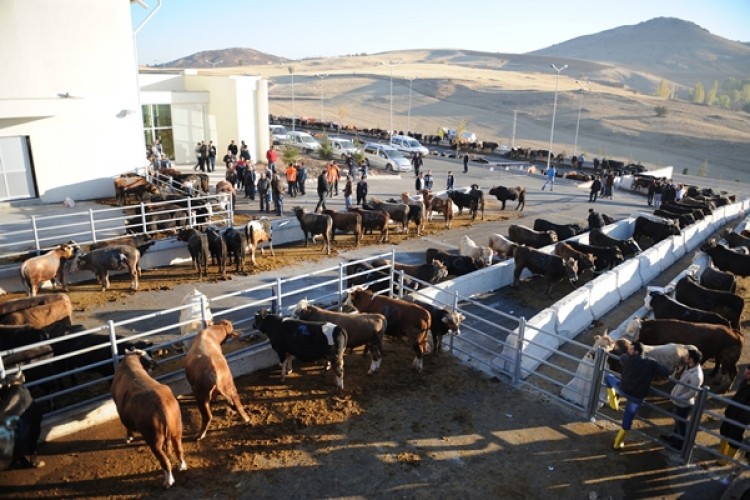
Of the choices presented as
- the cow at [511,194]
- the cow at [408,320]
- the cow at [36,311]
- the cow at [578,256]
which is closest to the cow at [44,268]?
the cow at [36,311]

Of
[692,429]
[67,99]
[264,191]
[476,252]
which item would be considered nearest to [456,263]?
[476,252]

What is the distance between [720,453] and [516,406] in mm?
2823

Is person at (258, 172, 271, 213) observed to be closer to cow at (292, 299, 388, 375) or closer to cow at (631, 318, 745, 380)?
cow at (292, 299, 388, 375)

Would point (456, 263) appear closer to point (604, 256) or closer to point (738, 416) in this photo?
point (604, 256)

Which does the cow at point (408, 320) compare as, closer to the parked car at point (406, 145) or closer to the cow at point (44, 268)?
the cow at point (44, 268)

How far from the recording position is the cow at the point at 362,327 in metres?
9.37

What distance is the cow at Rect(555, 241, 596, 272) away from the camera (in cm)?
1545

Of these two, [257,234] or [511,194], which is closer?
[257,234]

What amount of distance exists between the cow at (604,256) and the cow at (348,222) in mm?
7044

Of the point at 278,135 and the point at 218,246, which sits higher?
the point at 218,246

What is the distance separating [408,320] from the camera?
982 centimetres

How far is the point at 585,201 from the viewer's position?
28.4 meters

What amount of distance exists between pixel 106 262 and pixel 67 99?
9163mm

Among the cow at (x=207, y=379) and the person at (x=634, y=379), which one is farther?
the cow at (x=207, y=379)
